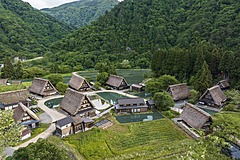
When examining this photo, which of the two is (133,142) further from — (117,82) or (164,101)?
(117,82)

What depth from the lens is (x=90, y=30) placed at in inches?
3255

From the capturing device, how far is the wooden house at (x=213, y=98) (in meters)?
29.0

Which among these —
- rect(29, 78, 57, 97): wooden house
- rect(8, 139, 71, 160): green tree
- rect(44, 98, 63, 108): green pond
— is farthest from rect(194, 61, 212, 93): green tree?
rect(8, 139, 71, 160): green tree

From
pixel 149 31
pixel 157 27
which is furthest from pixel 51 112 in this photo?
pixel 157 27

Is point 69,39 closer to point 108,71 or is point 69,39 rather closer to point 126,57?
point 126,57

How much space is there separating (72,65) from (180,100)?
40.6 metres

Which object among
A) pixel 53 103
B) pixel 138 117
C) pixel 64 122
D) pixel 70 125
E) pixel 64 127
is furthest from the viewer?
pixel 53 103

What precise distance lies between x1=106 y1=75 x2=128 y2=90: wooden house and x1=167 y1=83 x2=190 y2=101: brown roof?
33.9 ft

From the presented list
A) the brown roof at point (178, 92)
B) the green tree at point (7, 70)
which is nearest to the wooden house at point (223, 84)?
the brown roof at point (178, 92)

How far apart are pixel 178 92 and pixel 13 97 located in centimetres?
2349

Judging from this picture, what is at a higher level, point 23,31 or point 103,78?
point 23,31

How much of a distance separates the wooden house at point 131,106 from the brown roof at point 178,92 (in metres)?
5.35

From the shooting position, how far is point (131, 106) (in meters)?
28.6

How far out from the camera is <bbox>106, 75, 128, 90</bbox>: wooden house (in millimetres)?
39156
